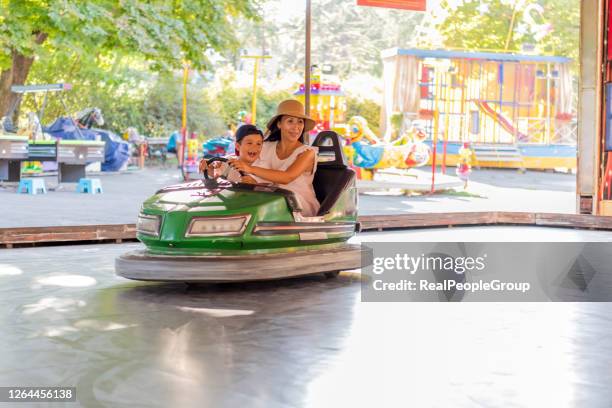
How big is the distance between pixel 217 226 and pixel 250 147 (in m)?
0.62

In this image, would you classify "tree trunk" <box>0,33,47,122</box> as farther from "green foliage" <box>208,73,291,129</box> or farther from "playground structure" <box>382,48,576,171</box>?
"playground structure" <box>382,48,576,171</box>

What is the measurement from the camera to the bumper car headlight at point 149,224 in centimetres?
395

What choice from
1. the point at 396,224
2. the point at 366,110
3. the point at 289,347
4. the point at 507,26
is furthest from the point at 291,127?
the point at 507,26

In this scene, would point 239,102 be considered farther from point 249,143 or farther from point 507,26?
point 249,143

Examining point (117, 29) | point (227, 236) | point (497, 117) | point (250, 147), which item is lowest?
→ point (227, 236)

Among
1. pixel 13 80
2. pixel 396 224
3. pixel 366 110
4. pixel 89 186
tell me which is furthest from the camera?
pixel 366 110

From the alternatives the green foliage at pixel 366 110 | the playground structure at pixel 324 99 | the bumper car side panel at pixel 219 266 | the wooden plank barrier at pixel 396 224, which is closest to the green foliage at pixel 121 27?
the playground structure at pixel 324 99

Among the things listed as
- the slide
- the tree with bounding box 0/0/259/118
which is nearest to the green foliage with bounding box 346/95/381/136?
the slide

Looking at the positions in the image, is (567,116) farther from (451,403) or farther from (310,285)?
(451,403)

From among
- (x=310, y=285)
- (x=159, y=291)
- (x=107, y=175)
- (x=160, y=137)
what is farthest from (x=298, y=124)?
→ (x=160, y=137)

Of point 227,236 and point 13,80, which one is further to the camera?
point 13,80

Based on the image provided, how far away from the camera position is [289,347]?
9.44ft

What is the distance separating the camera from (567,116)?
19.0 m

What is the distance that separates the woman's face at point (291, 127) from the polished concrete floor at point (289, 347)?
2.19ft
